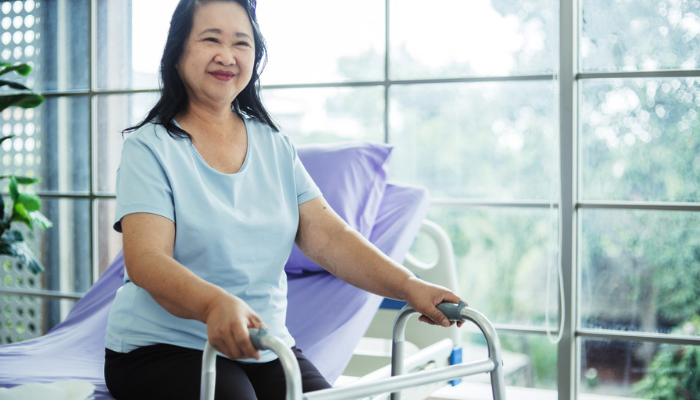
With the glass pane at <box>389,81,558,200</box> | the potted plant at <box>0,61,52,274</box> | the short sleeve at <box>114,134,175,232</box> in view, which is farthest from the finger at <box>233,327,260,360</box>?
the potted plant at <box>0,61,52,274</box>

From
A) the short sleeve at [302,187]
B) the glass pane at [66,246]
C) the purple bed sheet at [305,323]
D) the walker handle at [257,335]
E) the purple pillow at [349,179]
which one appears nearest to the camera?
the walker handle at [257,335]

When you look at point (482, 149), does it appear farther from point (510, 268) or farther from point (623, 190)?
point (510, 268)

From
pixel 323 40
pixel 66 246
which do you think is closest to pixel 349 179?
pixel 323 40

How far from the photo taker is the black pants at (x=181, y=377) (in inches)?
37.2

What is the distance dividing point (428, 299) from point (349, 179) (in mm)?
806

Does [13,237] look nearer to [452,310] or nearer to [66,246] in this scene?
[66,246]

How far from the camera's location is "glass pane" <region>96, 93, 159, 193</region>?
2.77 meters

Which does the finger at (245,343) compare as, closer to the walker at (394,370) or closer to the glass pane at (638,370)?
the walker at (394,370)

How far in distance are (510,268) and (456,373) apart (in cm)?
207

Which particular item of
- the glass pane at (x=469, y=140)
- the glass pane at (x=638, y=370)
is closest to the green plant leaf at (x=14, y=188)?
the glass pane at (x=469, y=140)

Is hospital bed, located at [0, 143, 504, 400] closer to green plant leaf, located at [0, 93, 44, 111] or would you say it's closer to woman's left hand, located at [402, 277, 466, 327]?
woman's left hand, located at [402, 277, 466, 327]

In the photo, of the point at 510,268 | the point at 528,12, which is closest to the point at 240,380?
the point at 528,12

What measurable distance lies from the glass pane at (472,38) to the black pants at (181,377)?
1.57m

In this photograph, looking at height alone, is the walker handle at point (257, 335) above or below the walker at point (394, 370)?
above
